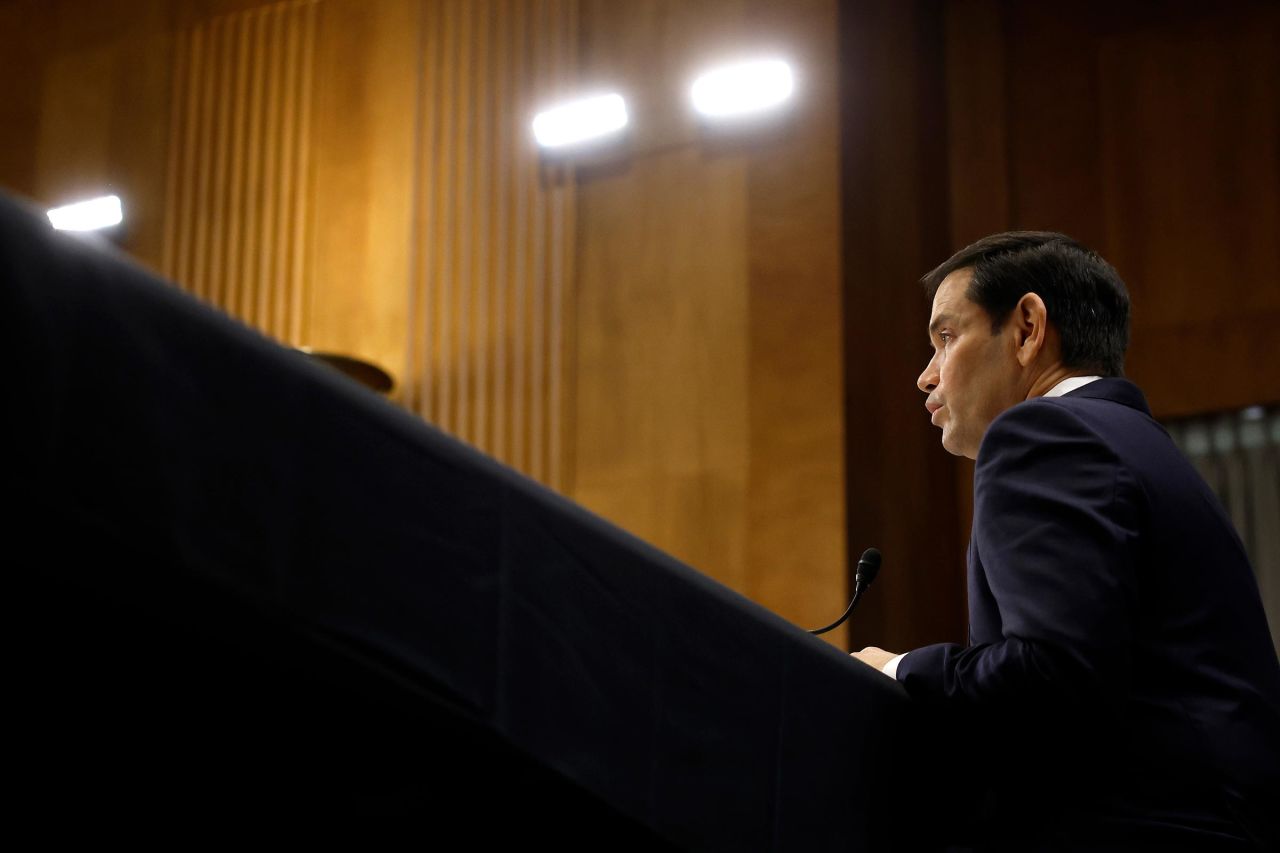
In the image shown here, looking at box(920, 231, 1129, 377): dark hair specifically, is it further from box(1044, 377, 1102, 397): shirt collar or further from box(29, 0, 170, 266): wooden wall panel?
box(29, 0, 170, 266): wooden wall panel

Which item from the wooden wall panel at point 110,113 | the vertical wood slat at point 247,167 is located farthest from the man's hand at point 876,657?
the wooden wall panel at point 110,113

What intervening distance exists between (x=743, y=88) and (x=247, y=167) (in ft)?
8.20

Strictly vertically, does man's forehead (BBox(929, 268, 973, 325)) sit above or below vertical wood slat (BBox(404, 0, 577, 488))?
below

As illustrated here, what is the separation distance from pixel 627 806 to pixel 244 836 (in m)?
0.36

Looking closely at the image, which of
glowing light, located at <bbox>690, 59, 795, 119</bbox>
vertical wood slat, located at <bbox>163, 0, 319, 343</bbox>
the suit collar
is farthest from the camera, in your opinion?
vertical wood slat, located at <bbox>163, 0, 319, 343</bbox>

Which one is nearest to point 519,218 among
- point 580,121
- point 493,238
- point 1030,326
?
point 493,238

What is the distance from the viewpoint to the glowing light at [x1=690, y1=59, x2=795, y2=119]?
604cm

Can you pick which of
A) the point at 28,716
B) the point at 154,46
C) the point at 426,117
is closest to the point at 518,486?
the point at 28,716

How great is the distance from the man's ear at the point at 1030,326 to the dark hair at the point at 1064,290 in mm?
14

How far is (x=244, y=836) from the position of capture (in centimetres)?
148

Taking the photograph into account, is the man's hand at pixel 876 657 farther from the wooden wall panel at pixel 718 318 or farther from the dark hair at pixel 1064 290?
the wooden wall panel at pixel 718 318

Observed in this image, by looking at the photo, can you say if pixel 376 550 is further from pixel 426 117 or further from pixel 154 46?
pixel 154 46

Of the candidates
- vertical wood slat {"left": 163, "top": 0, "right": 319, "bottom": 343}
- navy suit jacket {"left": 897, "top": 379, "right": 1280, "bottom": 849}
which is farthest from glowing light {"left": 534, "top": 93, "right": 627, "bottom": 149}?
navy suit jacket {"left": 897, "top": 379, "right": 1280, "bottom": 849}

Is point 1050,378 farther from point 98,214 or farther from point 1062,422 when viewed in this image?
point 98,214
